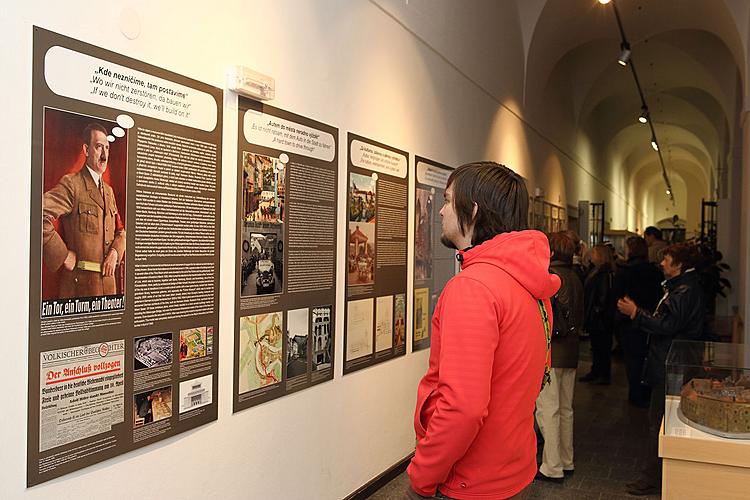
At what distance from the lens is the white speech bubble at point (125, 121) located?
257cm

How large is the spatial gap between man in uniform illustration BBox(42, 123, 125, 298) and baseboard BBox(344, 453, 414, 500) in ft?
8.32

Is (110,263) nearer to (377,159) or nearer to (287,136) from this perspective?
(287,136)

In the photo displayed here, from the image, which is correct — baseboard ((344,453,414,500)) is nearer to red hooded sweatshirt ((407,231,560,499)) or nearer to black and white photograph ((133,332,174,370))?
black and white photograph ((133,332,174,370))

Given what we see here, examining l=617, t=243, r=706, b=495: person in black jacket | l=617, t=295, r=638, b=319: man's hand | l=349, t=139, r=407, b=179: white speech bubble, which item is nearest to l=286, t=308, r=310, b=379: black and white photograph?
l=349, t=139, r=407, b=179: white speech bubble

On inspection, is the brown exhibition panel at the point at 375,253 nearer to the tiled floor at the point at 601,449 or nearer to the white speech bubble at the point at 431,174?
the white speech bubble at the point at 431,174

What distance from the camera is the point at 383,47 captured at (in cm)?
483

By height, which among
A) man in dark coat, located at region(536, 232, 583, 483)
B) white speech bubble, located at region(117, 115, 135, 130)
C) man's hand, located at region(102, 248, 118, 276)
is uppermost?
white speech bubble, located at region(117, 115, 135, 130)

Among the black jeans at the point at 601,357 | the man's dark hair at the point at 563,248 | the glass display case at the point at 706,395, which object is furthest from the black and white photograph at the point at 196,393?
the black jeans at the point at 601,357

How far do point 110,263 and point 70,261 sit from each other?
0.59 ft

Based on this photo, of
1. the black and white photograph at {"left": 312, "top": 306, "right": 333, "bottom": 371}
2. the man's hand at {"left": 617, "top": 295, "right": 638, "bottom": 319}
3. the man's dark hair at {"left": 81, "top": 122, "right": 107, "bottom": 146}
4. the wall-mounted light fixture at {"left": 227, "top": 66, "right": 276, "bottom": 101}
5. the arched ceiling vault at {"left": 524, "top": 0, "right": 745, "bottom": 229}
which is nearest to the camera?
the man's dark hair at {"left": 81, "top": 122, "right": 107, "bottom": 146}

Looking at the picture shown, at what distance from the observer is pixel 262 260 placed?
3455 mm

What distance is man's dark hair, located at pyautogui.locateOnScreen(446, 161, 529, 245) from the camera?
2.05 metres

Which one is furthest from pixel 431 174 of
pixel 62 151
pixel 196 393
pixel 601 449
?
pixel 62 151

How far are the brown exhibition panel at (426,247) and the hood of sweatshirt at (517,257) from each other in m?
3.40
